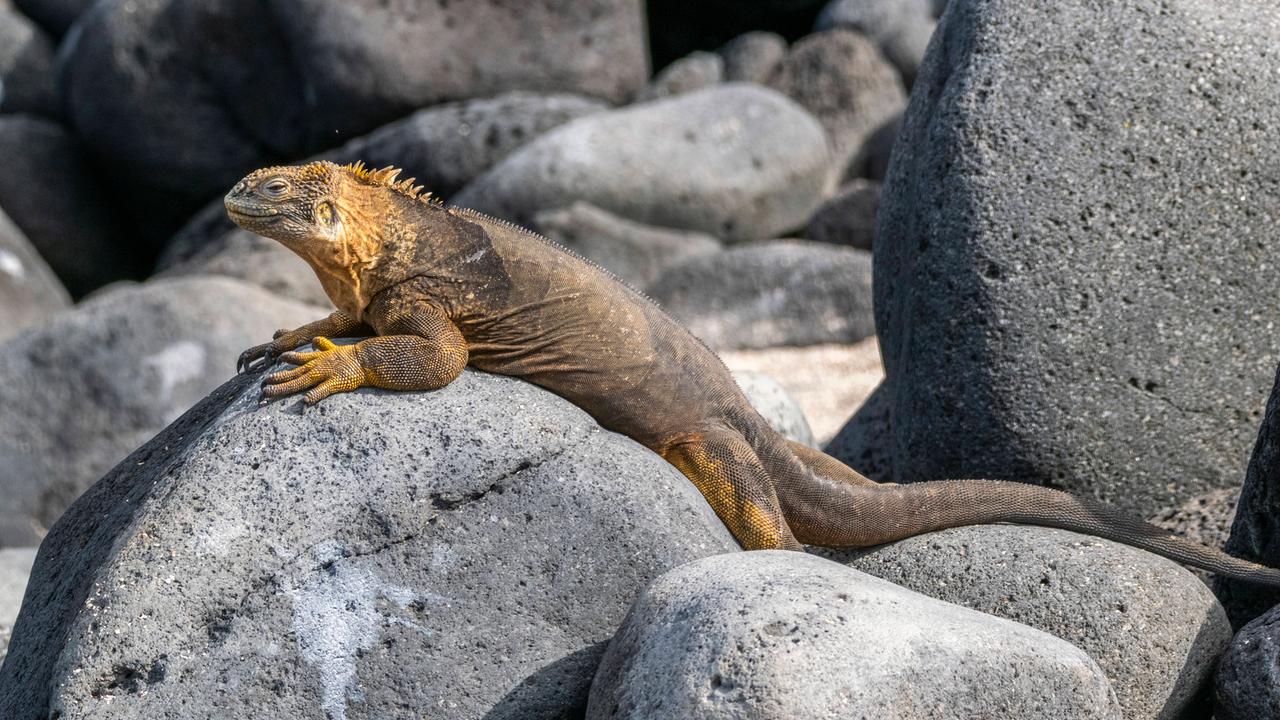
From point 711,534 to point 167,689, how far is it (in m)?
1.47

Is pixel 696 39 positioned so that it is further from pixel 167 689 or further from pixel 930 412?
pixel 167 689

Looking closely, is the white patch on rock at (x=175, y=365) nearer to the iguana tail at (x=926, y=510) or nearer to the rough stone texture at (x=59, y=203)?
the iguana tail at (x=926, y=510)

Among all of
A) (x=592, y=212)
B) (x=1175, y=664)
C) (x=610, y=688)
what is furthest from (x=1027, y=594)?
(x=592, y=212)

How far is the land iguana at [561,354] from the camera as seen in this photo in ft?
12.9

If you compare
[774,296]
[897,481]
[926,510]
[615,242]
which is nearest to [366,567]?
[926,510]

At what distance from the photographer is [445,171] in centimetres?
1220

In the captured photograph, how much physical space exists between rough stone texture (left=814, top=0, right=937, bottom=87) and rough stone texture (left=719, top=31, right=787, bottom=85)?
0.78 metres

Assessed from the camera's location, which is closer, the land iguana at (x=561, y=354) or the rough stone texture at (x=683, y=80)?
the land iguana at (x=561, y=354)

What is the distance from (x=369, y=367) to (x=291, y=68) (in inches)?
429

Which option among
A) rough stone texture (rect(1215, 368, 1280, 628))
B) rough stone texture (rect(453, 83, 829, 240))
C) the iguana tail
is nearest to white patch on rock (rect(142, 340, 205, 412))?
Answer: rough stone texture (rect(453, 83, 829, 240))

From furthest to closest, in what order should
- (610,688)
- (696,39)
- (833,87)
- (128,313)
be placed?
1. (696,39)
2. (833,87)
3. (128,313)
4. (610,688)

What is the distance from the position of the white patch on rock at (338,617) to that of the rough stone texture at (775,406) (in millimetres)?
2231

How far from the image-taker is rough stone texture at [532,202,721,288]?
34.0 feet

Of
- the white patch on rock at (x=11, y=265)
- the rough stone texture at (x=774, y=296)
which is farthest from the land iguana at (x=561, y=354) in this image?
the white patch on rock at (x=11, y=265)
